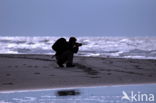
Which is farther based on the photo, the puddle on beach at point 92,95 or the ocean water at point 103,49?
the ocean water at point 103,49

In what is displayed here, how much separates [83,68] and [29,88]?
5.31 meters

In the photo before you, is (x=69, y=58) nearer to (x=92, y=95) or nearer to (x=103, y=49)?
(x=92, y=95)

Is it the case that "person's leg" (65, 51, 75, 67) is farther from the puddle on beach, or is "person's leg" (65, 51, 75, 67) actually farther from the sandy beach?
the puddle on beach

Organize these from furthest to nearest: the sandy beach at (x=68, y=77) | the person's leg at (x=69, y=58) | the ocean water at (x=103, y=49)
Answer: the ocean water at (x=103, y=49)
the person's leg at (x=69, y=58)
the sandy beach at (x=68, y=77)

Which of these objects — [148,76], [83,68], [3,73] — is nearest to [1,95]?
[3,73]

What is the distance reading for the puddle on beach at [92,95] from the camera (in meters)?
9.70

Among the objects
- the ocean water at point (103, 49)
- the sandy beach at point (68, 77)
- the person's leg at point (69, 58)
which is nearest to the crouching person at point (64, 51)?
the person's leg at point (69, 58)

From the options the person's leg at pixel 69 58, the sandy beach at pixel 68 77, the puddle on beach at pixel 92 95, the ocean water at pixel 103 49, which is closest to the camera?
the puddle on beach at pixel 92 95

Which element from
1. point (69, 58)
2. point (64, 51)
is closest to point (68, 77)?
point (69, 58)

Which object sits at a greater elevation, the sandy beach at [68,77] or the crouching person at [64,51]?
the crouching person at [64,51]

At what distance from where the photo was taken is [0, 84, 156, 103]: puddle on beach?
9.70m

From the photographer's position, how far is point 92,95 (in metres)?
10.6

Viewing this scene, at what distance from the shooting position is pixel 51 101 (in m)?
9.59

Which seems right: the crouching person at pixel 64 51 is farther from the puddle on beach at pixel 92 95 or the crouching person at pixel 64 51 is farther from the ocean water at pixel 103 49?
the puddle on beach at pixel 92 95
